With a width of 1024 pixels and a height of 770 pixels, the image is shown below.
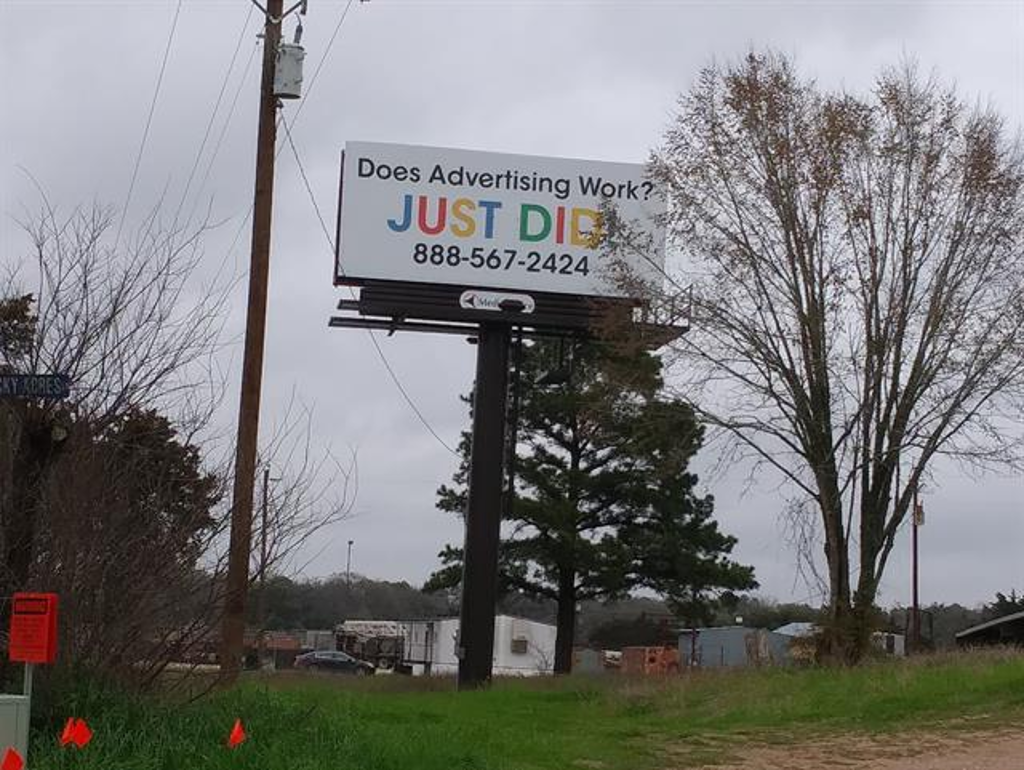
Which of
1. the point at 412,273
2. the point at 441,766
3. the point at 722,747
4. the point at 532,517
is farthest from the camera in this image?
the point at 532,517

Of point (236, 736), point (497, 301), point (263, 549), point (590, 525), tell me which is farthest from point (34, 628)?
point (590, 525)

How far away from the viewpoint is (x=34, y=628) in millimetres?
8734

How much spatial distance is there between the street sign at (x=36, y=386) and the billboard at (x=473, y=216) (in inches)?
769

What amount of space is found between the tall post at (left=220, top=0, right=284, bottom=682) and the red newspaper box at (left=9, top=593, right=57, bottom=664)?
3.31 metres

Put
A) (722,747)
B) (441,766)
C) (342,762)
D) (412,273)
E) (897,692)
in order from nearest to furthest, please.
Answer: (342,762) < (441,766) < (722,747) < (897,692) < (412,273)

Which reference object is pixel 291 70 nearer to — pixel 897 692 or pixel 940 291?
pixel 897 692

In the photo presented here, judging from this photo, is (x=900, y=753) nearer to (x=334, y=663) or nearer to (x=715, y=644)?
(x=715, y=644)

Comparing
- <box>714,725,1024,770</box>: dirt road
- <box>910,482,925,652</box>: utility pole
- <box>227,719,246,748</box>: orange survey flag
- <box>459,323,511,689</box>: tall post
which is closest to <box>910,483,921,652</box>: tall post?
<box>910,482,925,652</box>: utility pole

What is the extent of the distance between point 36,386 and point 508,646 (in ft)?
137

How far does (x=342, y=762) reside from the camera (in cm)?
989

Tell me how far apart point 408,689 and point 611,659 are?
2692 centimetres

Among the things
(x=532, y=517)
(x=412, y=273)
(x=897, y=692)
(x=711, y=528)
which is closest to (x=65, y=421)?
(x=897, y=692)

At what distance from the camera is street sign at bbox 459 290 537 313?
29516mm

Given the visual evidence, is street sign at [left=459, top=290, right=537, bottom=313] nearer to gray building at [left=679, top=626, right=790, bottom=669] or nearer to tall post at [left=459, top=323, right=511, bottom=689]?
tall post at [left=459, top=323, right=511, bottom=689]
